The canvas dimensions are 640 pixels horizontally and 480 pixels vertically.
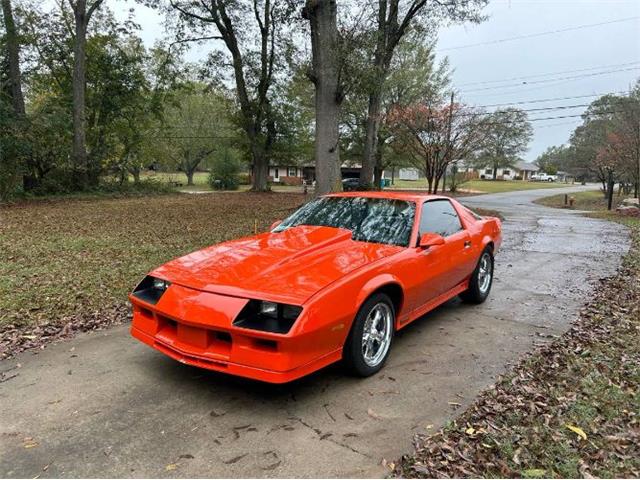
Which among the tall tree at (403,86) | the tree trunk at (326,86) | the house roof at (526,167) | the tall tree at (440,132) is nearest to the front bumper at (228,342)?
the tree trunk at (326,86)

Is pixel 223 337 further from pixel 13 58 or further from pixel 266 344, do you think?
pixel 13 58

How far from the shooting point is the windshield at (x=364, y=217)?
4.16 metres

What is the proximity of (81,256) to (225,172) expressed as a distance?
3659 centimetres

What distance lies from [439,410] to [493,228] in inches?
135

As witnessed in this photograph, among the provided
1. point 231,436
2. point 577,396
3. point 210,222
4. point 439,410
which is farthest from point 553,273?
point 210,222

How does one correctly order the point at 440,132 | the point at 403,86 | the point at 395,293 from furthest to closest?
the point at 403,86 < the point at 440,132 < the point at 395,293

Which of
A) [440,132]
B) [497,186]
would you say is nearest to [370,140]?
[440,132]

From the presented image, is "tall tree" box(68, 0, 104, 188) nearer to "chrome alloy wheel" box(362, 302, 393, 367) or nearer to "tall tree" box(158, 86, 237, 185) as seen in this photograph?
"chrome alloy wheel" box(362, 302, 393, 367)

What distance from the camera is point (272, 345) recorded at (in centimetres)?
283

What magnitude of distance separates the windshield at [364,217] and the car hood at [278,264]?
0.18 metres

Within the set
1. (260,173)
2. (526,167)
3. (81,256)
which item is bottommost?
(81,256)

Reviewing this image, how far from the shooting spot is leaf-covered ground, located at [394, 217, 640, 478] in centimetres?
240

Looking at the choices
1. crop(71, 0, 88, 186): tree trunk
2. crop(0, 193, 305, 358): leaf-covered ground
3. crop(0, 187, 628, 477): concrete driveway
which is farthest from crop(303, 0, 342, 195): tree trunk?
crop(71, 0, 88, 186): tree trunk

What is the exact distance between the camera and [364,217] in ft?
14.6
